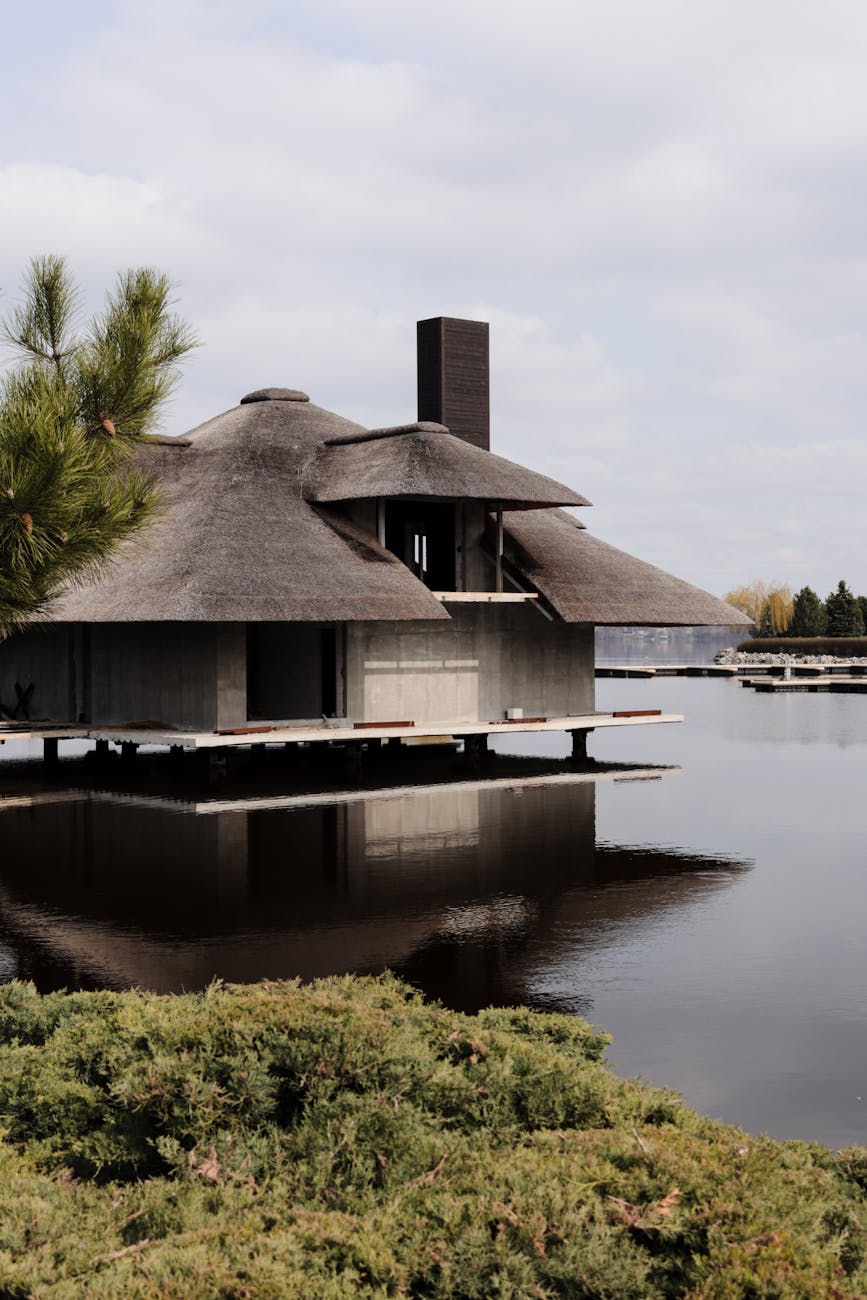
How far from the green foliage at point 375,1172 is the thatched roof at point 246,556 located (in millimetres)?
16061

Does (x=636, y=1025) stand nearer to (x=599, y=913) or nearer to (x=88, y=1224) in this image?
(x=599, y=913)

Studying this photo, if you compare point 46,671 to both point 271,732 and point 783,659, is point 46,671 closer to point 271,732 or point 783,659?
point 271,732

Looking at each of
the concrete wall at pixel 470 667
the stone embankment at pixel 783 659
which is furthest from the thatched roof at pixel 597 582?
the stone embankment at pixel 783 659

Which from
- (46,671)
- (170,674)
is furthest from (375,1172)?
(46,671)

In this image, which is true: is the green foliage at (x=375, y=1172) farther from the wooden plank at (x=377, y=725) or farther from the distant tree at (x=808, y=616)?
the distant tree at (x=808, y=616)

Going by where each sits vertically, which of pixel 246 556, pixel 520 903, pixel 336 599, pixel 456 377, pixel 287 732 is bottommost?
pixel 520 903

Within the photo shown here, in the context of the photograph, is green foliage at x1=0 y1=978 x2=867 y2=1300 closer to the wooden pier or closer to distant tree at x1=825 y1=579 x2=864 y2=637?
the wooden pier

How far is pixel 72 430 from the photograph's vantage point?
49.4ft

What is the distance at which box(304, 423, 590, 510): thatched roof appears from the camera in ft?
89.1

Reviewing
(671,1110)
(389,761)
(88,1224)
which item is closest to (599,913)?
(671,1110)

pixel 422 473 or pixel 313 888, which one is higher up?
pixel 422 473

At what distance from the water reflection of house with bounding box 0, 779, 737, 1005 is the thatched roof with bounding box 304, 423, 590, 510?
667 cm

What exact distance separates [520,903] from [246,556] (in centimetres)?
1219

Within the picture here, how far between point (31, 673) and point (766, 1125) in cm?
Result: 2430
